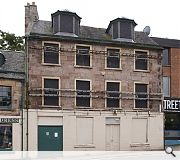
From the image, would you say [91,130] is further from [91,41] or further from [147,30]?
[147,30]

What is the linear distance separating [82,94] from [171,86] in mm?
9902

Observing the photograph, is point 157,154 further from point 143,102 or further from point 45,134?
point 143,102

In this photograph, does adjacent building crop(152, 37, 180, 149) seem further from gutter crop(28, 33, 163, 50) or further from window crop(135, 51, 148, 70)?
window crop(135, 51, 148, 70)

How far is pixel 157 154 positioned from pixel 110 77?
23811 mm

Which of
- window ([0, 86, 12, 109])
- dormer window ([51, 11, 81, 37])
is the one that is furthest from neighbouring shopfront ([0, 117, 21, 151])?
dormer window ([51, 11, 81, 37])

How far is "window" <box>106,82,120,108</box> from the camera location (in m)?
28.3

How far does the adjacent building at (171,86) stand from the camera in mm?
31781

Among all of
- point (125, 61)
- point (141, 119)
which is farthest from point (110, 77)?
point (141, 119)

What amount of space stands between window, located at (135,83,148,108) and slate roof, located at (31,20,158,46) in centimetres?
414

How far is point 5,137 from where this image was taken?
82.8 feet

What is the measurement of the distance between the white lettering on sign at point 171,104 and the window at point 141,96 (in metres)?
3.17

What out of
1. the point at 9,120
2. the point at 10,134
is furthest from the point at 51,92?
the point at 10,134

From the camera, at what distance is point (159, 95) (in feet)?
98.6

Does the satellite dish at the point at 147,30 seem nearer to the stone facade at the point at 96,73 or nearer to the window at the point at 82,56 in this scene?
the stone facade at the point at 96,73
